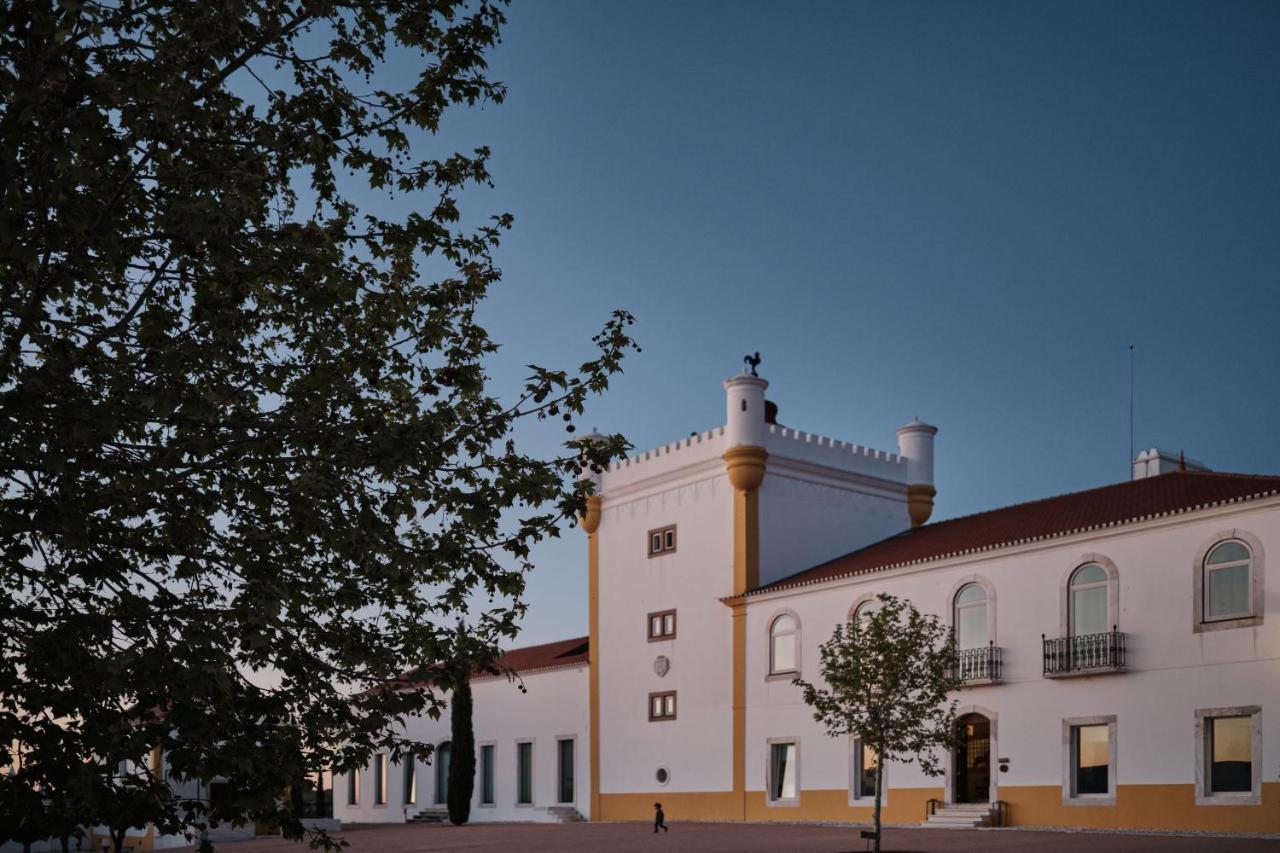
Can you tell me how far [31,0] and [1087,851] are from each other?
71.3ft

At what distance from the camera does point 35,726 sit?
392 inches

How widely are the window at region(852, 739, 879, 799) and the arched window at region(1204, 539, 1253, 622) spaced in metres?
10.6

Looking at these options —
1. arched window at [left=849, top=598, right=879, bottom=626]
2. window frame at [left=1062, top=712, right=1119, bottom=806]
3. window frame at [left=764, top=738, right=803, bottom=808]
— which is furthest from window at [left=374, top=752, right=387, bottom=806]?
window frame at [left=1062, top=712, right=1119, bottom=806]

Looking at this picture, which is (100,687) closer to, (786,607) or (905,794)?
(905,794)

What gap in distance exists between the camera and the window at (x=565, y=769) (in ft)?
154

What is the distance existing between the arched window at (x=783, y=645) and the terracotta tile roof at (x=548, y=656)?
1030 cm

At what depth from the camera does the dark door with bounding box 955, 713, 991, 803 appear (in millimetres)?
32344

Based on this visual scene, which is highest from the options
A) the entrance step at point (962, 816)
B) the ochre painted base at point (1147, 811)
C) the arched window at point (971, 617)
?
the arched window at point (971, 617)

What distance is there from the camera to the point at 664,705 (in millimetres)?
42656

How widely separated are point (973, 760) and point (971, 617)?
357 cm

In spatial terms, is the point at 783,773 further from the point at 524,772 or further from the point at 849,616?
the point at 524,772

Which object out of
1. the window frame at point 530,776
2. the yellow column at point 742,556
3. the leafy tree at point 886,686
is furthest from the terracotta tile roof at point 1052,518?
the window frame at point 530,776

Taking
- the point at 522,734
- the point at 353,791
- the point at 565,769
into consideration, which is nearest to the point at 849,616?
the point at 565,769

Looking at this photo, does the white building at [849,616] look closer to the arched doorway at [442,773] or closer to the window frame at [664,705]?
the window frame at [664,705]
